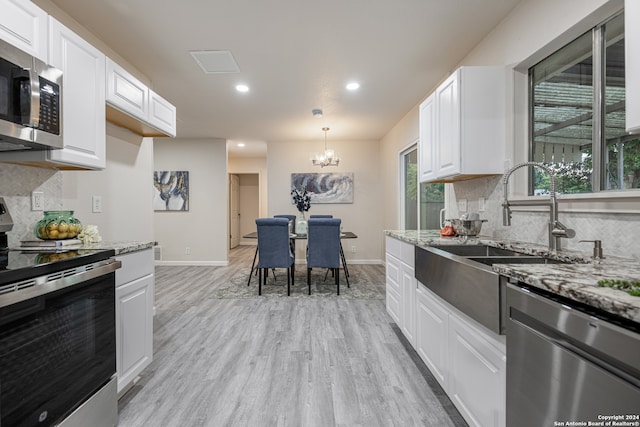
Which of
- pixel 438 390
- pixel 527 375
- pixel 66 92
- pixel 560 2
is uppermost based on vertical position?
pixel 560 2

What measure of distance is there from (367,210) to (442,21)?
13.3ft

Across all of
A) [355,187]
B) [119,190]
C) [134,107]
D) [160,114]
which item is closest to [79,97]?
[134,107]

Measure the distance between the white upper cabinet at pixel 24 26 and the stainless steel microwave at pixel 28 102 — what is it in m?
0.10

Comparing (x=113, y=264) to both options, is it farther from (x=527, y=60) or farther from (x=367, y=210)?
(x=367, y=210)

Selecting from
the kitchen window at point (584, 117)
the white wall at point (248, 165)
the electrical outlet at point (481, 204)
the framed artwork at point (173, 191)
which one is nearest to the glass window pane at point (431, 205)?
the electrical outlet at point (481, 204)

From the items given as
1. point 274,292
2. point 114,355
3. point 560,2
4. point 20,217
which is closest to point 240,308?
point 274,292

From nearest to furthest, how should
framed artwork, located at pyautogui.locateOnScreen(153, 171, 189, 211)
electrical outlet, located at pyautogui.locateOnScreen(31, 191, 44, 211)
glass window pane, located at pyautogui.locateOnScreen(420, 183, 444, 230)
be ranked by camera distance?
electrical outlet, located at pyautogui.locateOnScreen(31, 191, 44, 211) < glass window pane, located at pyautogui.locateOnScreen(420, 183, 444, 230) < framed artwork, located at pyautogui.locateOnScreen(153, 171, 189, 211)

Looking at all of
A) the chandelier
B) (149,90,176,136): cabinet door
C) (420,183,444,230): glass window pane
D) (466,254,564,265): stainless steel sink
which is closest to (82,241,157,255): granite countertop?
(149,90,176,136): cabinet door

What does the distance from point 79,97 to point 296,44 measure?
5.40 ft

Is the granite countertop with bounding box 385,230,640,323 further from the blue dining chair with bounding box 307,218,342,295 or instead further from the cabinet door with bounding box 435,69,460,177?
the blue dining chair with bounding box 307,218,342,295

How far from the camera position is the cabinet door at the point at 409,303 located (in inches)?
83.7

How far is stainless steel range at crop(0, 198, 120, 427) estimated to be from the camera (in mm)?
961

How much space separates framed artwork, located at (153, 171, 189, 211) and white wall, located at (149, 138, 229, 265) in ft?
0.27

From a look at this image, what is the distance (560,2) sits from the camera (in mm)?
1642
